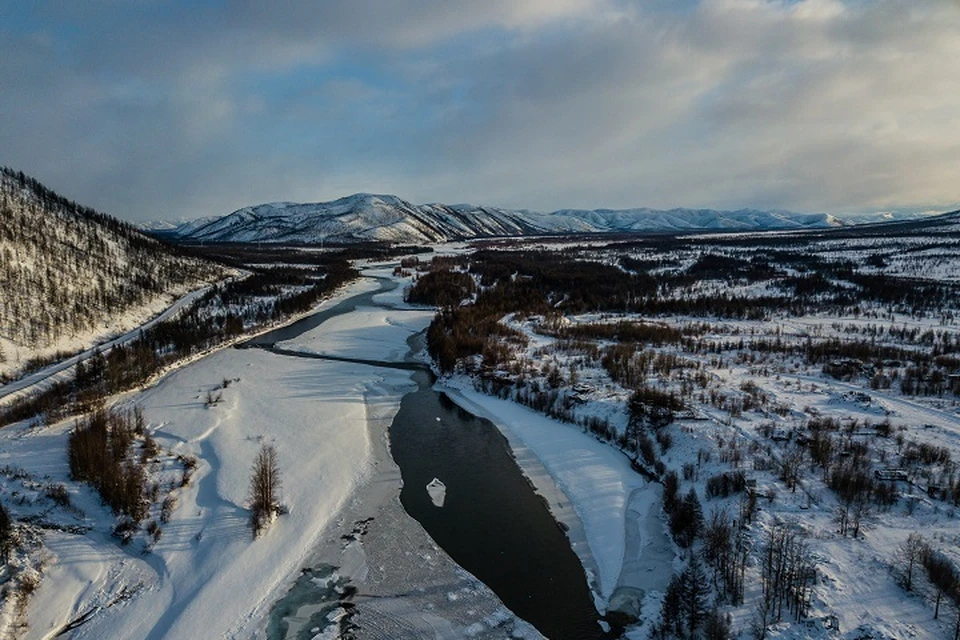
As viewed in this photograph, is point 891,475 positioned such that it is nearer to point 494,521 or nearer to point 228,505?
point 494,521

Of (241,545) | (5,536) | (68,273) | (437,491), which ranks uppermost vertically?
(68,273)

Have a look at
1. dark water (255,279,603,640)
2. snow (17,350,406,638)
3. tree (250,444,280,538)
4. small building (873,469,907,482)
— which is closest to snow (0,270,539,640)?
snow (17,350,406,638)

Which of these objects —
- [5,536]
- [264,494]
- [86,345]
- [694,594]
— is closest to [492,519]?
[694,594]

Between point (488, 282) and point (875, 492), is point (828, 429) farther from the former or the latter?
point (488, 282)

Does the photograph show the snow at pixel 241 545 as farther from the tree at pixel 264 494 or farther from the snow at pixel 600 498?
the snow at pixel 600 498

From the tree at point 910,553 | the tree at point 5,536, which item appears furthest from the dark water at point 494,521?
the tree at point 5,536
